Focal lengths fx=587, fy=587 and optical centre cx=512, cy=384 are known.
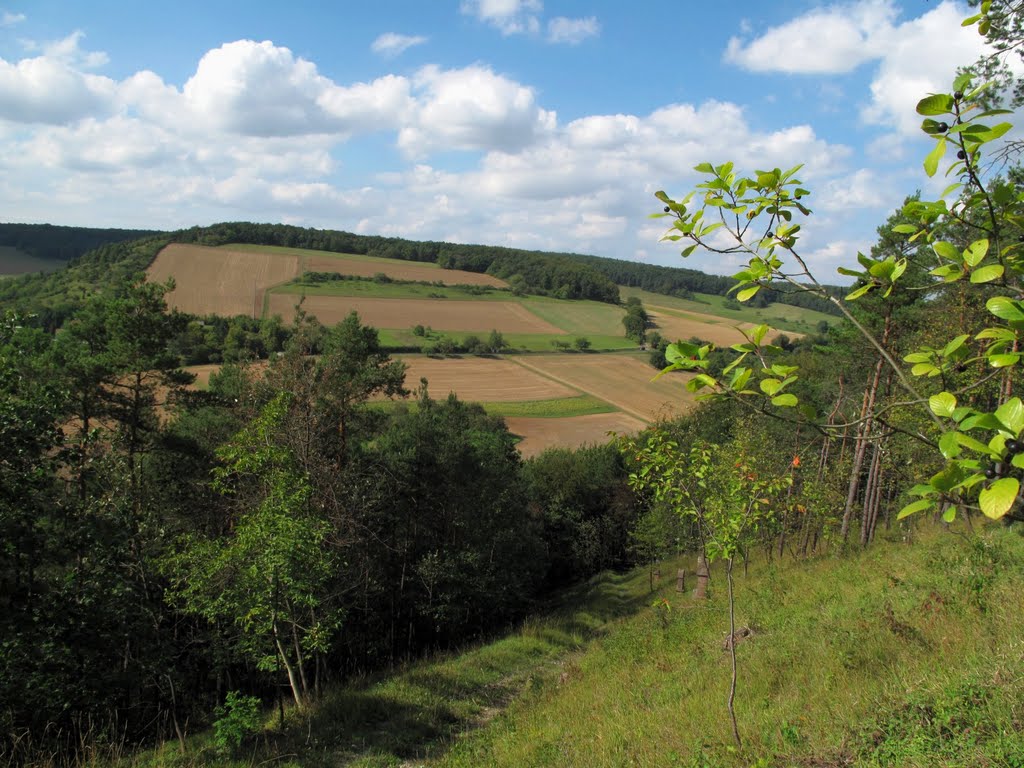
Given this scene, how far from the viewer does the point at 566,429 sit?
188 ft

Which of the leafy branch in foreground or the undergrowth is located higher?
the leafy branch in foreground

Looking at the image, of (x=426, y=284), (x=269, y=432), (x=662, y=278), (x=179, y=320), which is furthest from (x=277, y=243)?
(x=269, y=432)

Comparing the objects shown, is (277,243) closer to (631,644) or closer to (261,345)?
(261,345)

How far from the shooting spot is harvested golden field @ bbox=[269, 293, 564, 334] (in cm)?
7562

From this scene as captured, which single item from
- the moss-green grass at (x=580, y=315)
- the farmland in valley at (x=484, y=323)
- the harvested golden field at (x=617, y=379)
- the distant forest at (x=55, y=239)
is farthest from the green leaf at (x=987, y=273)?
the distant forest at (x=55, y=239)

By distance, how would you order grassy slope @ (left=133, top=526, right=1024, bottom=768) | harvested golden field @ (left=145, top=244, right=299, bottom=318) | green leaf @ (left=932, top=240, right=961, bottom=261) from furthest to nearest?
harvested golden field @ (left=145, top=244, right=299, bottom=318), grassy slope @ (left=133, top=526, right=1024, bottom=768), green leaf @ (left=932, top=240, right=961, bottom=261)

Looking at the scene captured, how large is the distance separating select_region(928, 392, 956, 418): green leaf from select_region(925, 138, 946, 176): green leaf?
70 centimetres

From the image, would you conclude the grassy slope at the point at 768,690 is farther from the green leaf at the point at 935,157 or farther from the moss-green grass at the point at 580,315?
the moss-green grass at the point at 580,315

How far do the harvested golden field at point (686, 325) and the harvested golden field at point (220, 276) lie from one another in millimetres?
54201

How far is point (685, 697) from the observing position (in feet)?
26.5

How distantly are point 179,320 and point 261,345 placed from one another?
3181cm

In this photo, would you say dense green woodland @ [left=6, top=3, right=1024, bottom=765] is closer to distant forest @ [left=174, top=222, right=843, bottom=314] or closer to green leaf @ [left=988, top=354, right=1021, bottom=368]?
green leaf @ [left=988, top=354, right=1021, bottom=368]

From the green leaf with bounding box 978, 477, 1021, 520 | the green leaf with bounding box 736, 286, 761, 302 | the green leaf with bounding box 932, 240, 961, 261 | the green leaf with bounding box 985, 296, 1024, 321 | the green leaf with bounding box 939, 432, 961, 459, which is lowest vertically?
the green leaf with bounding box 978, 477, 1021, 520

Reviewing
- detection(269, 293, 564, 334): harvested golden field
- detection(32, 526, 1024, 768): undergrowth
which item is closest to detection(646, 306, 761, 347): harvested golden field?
detection(269, 293, 564, 334): harvested golden field
